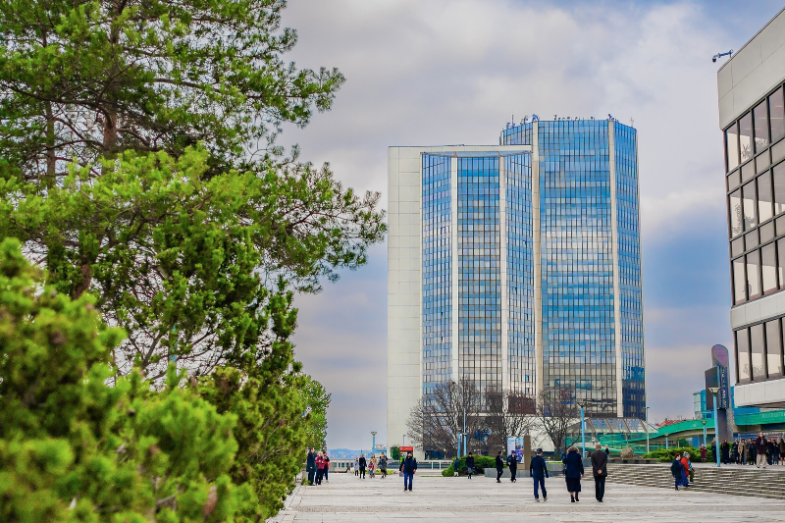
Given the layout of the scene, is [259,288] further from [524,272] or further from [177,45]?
[524,272]

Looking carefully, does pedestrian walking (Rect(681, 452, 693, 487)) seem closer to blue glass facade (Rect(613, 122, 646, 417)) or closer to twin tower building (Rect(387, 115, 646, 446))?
twin tower building (Rect(387, 115, 646, 446))

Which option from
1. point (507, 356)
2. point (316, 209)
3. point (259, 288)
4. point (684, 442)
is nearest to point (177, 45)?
point (316, 209)

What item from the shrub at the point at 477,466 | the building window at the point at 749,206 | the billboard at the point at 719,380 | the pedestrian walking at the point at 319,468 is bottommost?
the shrub at the point at 477,466

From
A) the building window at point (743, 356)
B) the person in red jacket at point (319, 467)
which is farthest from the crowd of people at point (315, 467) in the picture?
the building window at point (743, 356)

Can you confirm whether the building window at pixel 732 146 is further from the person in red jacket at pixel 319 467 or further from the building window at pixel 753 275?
the person in red jacket at pixel 319 467

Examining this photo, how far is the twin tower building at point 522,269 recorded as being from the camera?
151 meters

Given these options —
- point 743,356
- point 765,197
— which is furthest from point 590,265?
point 765,197

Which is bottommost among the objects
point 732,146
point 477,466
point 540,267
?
Answer: point 477,466

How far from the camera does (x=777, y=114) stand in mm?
31484

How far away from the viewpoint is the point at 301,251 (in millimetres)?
13430

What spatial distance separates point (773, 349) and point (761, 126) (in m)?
8.98

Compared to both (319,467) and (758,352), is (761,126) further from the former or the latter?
(319,467)

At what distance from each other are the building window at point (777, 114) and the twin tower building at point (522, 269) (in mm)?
118347

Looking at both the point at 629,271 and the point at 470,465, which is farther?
the point at 629,271
